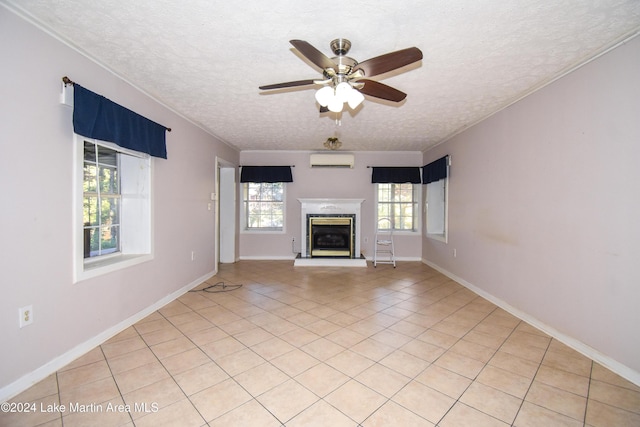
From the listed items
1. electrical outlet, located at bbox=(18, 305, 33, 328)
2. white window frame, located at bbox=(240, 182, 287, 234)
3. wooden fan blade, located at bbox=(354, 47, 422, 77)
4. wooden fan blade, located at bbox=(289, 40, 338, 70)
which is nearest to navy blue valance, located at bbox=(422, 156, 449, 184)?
white window frame, located at bbox=(240, 182, 287, 234)

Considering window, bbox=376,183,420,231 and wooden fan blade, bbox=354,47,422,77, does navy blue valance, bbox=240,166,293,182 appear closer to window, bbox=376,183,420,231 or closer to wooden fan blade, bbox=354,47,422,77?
window, bbox=376,183,420,231

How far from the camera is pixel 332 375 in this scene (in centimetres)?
183

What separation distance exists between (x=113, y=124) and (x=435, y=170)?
4711 millimetres

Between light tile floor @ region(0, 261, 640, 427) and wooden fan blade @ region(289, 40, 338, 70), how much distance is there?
210cm

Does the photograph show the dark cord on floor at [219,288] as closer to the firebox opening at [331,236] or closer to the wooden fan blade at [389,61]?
the firebox opening at [331,236]

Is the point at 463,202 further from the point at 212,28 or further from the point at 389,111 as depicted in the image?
the point at 212,28

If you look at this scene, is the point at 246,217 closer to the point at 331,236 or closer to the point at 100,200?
the point at 331,236

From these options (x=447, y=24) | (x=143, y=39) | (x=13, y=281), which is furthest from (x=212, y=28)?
(x=13, y=281)

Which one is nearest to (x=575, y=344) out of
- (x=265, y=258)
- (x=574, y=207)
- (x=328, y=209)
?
(x=574, y=207)

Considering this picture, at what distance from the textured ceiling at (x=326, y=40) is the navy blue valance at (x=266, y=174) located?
2.50 meters

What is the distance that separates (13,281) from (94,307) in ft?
2.25

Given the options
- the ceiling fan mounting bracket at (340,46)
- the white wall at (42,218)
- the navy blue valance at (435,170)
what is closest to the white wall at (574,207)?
the navy blue valance at (435,170)

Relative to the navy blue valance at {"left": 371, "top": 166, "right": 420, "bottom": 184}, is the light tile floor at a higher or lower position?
lower

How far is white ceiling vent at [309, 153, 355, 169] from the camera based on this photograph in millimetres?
5438
